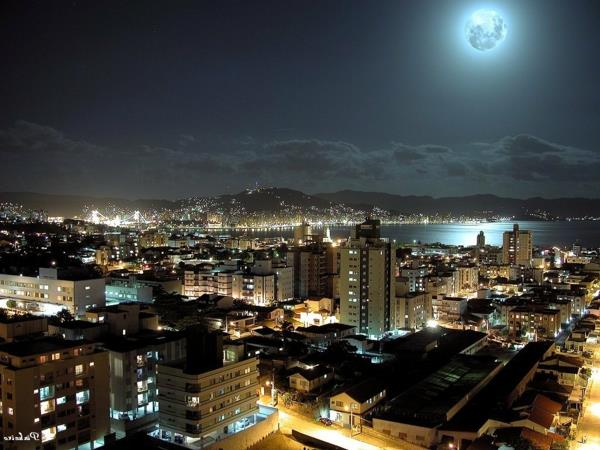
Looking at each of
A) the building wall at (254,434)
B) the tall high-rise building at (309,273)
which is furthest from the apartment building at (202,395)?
the tall high-rise building at (309,273)

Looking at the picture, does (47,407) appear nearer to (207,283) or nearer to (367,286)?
(367,286)

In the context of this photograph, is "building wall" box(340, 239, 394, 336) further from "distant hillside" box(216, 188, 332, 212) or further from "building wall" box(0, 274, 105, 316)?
"distant hillside" box(216, 188, 332, 212)

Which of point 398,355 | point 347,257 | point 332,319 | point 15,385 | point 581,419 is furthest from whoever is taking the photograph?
point 332,319

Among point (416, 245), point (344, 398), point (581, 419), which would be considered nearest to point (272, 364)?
point (344, 398)

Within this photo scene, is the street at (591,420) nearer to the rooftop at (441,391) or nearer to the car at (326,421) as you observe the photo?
the rooftop at (441,391)

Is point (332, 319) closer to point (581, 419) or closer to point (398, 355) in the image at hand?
point (398, 355)

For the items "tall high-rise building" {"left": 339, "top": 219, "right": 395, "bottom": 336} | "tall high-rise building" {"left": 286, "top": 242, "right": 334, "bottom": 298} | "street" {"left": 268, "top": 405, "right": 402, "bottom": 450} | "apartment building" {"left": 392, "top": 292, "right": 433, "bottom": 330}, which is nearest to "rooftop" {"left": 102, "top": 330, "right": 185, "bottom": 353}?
"street" {"left": 268, "top": 405, "right": 402, "bottom": 450}
